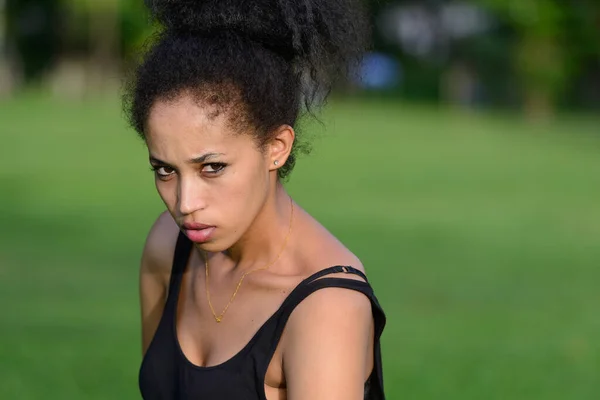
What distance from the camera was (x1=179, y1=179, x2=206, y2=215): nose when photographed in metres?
2.79

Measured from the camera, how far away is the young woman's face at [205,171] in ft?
8.93

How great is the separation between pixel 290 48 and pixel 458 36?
54.1 meters

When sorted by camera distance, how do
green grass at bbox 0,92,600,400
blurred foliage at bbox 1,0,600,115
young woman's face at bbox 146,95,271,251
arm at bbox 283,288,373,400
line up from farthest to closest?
blurred foliage at bbox 1,0,600,115
green grass at bbox 0,92,600,400
young woman's face at bbox 146,95,271,251
arm at bbox 283,288,373,400

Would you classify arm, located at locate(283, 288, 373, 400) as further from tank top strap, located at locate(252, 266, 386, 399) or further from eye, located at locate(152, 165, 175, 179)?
eye, located at locate(152, 165, 175, 179)

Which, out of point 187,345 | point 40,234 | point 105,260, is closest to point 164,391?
point 187,345

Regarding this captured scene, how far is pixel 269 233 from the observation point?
3023mm

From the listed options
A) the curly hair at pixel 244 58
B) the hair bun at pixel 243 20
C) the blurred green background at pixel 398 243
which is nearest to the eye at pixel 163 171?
the curly hair at pixel 244 58

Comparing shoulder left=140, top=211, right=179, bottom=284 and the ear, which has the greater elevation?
the ear

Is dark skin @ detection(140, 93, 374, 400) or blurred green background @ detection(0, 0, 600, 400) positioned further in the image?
blurred green background @ detection(0, 0, 600, 400)

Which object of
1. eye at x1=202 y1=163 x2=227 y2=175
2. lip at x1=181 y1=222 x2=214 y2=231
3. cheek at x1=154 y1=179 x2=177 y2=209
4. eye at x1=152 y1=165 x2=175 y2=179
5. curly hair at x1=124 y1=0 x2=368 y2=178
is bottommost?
lip at x1=181 y1=222 x2=214 y2=231

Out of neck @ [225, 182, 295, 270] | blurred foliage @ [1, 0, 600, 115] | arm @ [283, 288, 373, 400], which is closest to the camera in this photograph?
arm @ [283, 288, 373, 400]

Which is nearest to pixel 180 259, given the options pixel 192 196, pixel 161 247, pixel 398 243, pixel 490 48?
pixel 161 247

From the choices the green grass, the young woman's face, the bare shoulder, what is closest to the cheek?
the young woman's face

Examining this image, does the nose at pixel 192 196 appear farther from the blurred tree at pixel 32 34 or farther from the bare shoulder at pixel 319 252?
the blurred tree at pixel 32 34
